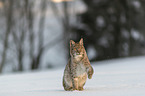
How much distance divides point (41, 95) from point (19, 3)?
19719 mm

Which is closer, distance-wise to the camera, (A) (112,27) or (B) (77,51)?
(B) (77,51)

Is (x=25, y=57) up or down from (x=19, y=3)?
down

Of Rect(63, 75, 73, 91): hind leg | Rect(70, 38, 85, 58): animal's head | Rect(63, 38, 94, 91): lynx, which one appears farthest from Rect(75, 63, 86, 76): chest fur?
Rect(63, 75, 73, 91): hind leg

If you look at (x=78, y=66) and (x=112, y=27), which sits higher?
(x=112, y=27)

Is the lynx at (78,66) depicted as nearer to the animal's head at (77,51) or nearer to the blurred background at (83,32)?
the animal's head at (77,51)

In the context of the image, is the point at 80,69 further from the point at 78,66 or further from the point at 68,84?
the point at 68,84

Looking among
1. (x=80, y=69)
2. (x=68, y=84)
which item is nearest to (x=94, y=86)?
(x=68, y=84)

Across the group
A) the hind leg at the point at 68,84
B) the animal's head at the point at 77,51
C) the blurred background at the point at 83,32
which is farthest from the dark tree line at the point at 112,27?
the animal's head at the point at 77,51

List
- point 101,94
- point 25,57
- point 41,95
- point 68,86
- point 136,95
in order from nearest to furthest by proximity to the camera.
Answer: point 136,95
point 101,94
point 41,95
point 68,86
point 25,57

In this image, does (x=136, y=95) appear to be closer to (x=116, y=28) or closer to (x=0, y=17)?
(x=0, y=17)

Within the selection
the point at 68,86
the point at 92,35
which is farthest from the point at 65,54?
the point at 68,86

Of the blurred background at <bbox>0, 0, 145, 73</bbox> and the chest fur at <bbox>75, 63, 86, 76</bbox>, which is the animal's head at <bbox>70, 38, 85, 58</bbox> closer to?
the chest fur at <bbox>75, 63, 86, 76</bbox>

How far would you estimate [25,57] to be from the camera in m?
26.4

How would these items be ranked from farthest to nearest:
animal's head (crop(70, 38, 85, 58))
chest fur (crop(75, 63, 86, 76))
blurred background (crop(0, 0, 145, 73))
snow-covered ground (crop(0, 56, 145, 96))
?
blurred background (crop(0, 0, 145, 73)) → chest fur (crop(75, 63, 86, 76)) → animal's head (crop(70, 38, 85, 58)) → snow-covered ground (crop(0, 56, 145, 96))
